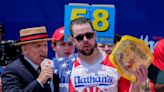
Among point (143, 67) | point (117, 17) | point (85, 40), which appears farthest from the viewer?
→ point (117, 17)

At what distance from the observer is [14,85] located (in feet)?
10.3

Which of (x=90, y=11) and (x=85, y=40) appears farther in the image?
(x=90, y=11)

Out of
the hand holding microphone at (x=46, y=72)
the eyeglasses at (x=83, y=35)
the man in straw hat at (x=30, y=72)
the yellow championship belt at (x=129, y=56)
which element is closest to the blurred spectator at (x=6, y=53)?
the man in straw hat at (x=30, y=72)

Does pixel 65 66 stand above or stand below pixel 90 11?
below

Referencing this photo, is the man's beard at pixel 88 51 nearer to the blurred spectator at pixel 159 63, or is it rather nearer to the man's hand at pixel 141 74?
the man's hand at pixel 141 74

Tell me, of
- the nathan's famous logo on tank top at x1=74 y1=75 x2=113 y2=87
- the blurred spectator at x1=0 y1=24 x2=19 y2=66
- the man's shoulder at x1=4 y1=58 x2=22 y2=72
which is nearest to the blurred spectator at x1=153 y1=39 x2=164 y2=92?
the nathan's famous logo on tank top at x1=74 y1=75 x2=113 y2=87

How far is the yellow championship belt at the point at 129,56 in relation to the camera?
2793 millimetres

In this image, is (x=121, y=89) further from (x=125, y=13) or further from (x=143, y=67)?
(x=125, y=13)

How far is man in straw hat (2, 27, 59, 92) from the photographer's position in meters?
3.11

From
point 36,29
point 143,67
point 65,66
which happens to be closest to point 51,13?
point 36,29

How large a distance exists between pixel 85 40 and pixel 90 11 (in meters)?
Result: 0.66

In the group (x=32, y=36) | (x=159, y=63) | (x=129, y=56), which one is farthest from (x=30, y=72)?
(x=159, y=63)

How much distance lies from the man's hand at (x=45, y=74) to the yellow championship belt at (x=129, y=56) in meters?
0.50

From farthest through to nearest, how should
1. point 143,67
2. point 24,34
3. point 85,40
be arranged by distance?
1. point 24,34
2. point 85,40
3. point 143,67
